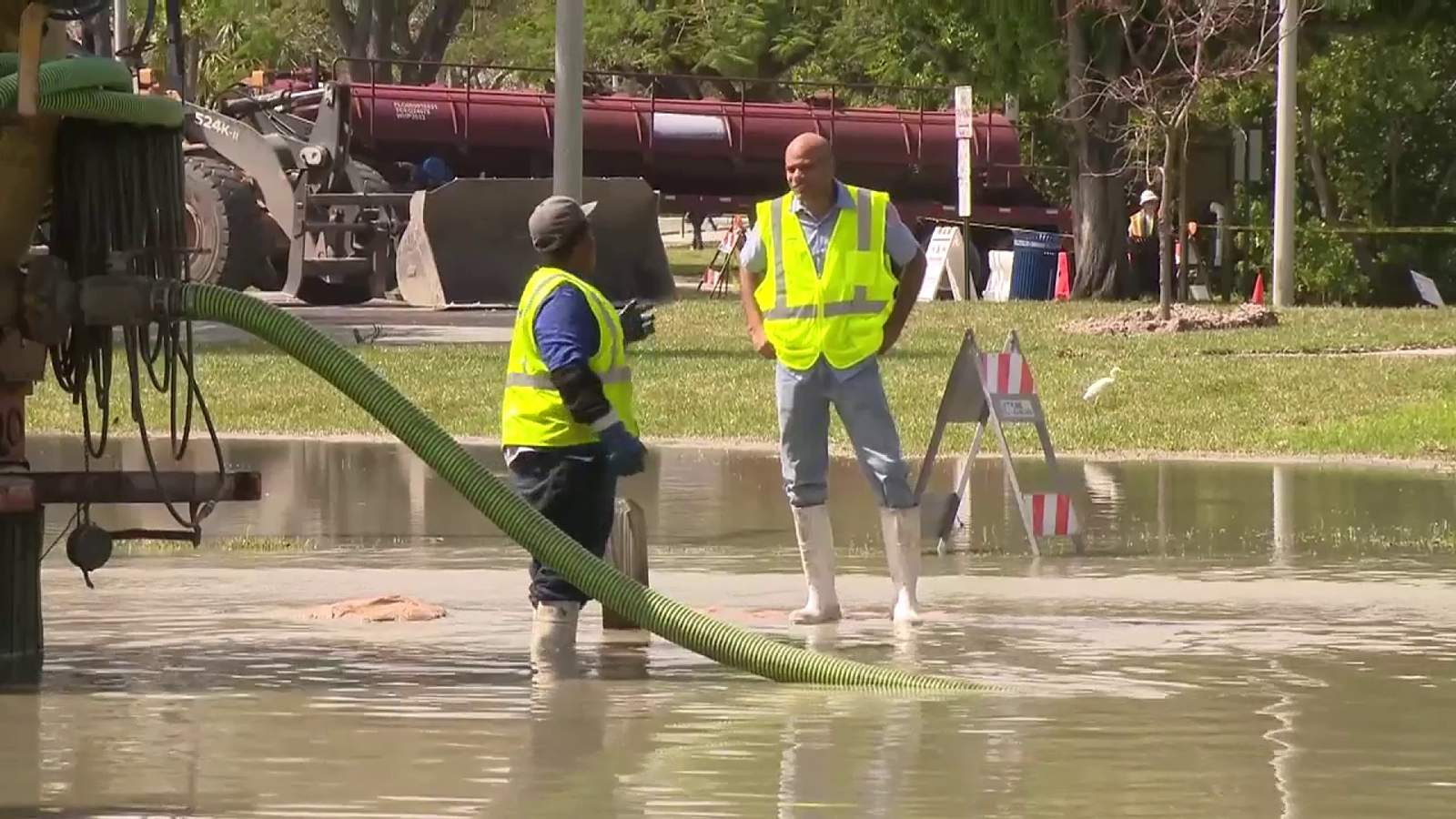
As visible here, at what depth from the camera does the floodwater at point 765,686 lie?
714 cm

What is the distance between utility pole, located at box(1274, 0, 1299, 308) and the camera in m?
34.0

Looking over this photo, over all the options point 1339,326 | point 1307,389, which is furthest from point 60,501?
point 1339,326

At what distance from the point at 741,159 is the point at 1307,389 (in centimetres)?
2537

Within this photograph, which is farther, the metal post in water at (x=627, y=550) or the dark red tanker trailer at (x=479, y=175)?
the dark red tanker trailer at (x=479, y=175)

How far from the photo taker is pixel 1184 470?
17.2 metres

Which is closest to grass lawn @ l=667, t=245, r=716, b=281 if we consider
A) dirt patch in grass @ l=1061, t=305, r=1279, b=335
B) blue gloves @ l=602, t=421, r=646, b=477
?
dirt patch in grass @ l=1061, t=305, r=1279, b=335

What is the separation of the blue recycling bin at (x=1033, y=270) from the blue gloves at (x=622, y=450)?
31.6 metres

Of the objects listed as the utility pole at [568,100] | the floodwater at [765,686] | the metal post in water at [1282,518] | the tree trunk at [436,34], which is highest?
the tree trunk at [436,34]

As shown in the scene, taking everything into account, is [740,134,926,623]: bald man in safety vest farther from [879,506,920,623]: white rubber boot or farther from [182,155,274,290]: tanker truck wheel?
[182,155,274,290]: tanker truck wheel

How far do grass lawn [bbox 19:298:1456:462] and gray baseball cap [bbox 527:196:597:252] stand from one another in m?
7.99

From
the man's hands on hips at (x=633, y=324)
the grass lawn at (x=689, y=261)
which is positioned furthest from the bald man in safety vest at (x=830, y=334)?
the grass lawn at (x=689, y=261)

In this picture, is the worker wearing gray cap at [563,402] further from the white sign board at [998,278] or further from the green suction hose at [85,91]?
the white sign board at [998,278]

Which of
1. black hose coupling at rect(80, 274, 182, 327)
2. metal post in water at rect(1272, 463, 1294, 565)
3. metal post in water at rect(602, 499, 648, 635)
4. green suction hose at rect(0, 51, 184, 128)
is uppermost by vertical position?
green suction hose at rect(0, 51, 184, 128)

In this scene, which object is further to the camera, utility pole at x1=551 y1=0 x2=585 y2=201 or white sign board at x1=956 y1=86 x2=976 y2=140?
white sign board at x1=956 y1=86 x2=976 y2=140
